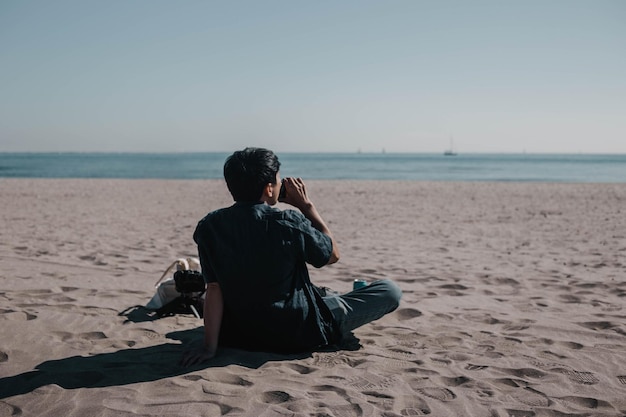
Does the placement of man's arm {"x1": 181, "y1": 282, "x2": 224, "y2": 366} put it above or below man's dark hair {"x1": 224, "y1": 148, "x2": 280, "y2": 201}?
below

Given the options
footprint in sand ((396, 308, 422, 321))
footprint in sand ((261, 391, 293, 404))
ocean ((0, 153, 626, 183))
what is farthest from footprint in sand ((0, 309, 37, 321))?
ocean ((0, 153, 626, 183))

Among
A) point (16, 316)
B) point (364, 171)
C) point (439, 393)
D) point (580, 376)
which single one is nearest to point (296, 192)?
point (439, 393)

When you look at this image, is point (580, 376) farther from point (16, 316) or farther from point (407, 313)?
point (16, 316)

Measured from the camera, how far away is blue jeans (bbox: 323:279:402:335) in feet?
11.8

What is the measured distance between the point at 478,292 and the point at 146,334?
3.26 meters

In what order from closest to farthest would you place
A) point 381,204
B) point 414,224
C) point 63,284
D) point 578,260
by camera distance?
1. point 63,284
2. point 578,260
3. point 414,224
4. point 381,204

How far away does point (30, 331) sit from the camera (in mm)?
3916

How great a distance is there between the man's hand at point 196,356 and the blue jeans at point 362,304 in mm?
816

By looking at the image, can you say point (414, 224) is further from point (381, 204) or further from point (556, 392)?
point (556, 392)

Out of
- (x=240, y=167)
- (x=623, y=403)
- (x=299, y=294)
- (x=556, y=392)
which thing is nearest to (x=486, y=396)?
(x=556, y=392)

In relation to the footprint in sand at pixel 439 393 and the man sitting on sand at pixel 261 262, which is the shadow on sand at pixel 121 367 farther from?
the footprint in sand at pixel 439 393

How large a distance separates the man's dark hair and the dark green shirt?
0.10m

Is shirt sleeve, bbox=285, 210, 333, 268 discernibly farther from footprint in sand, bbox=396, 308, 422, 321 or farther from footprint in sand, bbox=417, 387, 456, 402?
footprint in sand, bbox=396, 308, 422, 321

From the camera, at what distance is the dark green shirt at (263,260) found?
10.4 ft
